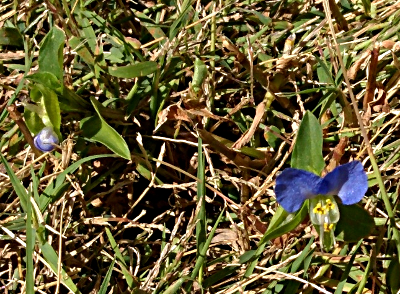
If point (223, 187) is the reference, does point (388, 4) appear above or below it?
→ above

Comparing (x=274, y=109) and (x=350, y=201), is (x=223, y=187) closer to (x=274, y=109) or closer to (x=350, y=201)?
Result: (x=274, y=109)

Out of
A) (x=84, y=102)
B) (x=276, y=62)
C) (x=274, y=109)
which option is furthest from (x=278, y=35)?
(x=84, y=102)

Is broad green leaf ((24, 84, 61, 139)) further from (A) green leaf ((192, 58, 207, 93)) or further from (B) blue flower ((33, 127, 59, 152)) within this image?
(A) green leaf ((192, 58, 207, 93))

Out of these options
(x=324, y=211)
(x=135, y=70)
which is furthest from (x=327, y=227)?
(x=135, y=70)

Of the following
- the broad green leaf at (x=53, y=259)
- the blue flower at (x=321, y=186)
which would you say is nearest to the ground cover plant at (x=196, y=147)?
the broad green leaf at (x=53, y=259)

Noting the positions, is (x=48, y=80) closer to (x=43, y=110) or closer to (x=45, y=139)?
(x=43, y=110)

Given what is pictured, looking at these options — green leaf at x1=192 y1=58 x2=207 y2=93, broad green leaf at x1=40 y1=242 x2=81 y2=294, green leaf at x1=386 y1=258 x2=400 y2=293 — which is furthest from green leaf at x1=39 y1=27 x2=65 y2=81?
green leaf at x1=386 y1=258 x2=400 y2=293
